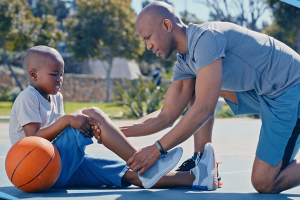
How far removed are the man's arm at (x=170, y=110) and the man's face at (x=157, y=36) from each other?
1.97ft

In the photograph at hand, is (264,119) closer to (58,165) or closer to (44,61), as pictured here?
(58,165)

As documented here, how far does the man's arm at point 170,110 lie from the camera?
375cm

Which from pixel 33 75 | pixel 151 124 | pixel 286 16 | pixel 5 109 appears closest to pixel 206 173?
pixel 151 124

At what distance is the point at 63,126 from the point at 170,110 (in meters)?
1.09

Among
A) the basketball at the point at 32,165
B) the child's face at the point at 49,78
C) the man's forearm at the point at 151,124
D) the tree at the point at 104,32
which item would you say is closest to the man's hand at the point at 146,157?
the basketball at the point at 32,165

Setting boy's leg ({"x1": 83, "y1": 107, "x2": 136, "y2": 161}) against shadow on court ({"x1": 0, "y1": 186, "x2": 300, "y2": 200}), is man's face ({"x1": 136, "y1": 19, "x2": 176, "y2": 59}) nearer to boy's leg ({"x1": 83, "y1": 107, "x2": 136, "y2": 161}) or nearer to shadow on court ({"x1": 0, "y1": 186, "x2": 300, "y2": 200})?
boy's leg ({"x1": 83, "y1": 107, "x2": 136, "y2": 161})

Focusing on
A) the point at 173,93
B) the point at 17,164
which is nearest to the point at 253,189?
the point at 173,93

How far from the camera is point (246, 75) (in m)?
3.32

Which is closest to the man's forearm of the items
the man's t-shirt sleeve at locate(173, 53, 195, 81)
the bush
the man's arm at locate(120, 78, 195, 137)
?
the man's arm at locate(120, 78, 195, 137)

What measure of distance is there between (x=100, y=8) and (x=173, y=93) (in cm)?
2608

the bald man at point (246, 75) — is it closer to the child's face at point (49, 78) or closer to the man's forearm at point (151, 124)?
the man's forearm at point (151, 124)

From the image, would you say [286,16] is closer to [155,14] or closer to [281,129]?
[281,129]

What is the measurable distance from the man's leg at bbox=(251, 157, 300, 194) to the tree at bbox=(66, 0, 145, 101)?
25224 millimetres

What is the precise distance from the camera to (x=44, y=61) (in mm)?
3457
